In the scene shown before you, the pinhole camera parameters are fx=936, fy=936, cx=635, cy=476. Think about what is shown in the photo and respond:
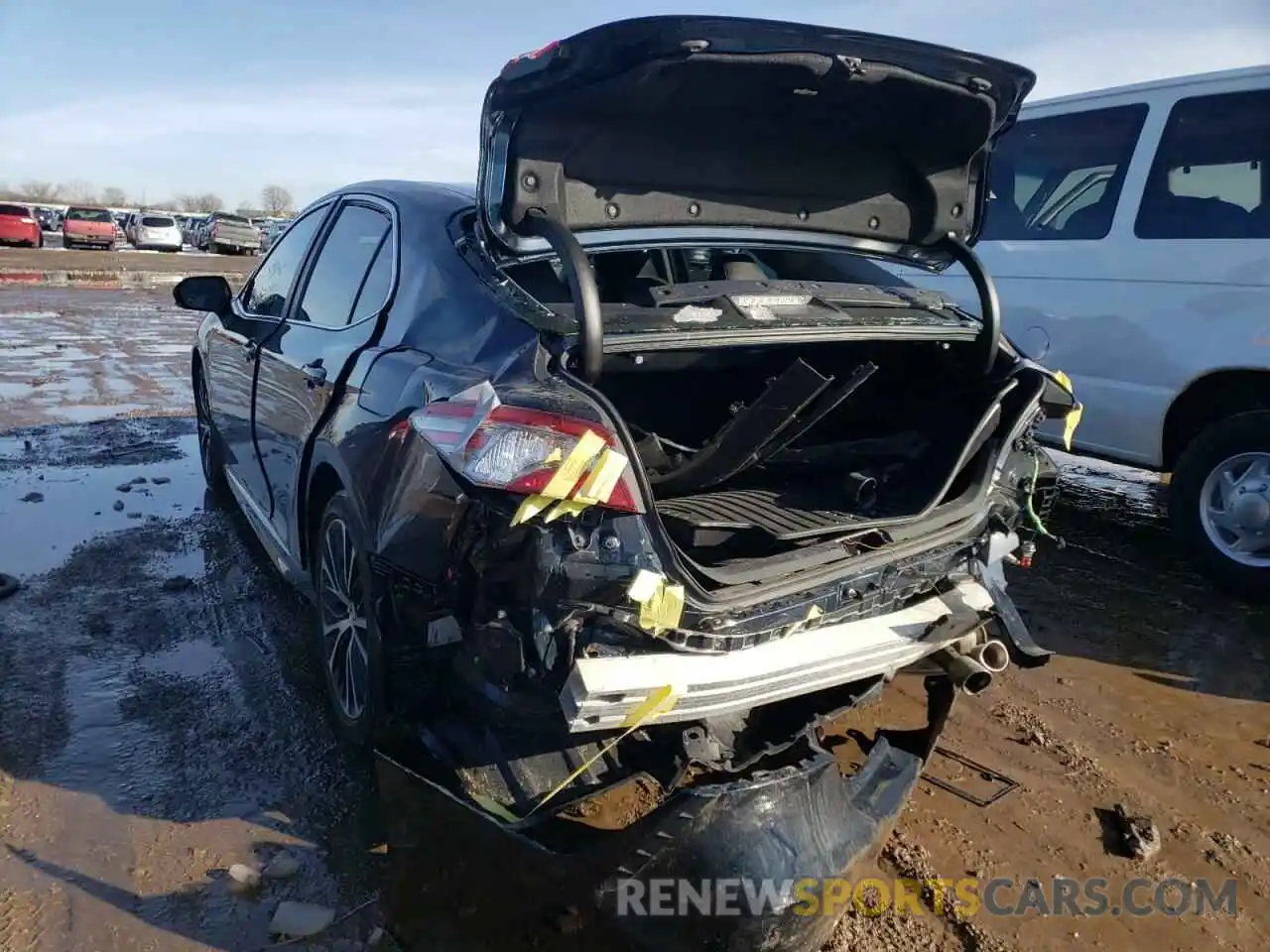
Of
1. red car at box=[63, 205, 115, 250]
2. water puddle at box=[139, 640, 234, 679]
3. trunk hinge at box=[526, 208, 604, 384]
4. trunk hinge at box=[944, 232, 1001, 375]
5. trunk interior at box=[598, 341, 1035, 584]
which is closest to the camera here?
trunk hinge at box=[526, 208, 604, 384]

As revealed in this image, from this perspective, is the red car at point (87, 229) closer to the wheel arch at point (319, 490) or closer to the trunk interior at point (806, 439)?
the wheel arch at point (319, 490)

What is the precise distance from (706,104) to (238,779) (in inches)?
99.7

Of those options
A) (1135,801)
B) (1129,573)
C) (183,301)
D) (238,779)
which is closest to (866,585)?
(1135,801)

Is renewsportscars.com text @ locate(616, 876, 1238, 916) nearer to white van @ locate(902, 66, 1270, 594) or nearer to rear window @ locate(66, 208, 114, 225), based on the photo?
white van @ locate(902, 66, 1270, 594)

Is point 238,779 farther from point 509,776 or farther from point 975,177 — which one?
point 975,177

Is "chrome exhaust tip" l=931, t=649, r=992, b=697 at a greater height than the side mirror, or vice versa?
the side mirror

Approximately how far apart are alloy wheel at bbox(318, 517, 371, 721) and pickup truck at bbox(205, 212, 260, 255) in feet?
114

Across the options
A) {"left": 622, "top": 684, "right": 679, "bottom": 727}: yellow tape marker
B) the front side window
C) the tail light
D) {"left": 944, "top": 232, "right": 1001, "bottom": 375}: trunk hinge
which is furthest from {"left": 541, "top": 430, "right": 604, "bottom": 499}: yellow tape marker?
the front side window

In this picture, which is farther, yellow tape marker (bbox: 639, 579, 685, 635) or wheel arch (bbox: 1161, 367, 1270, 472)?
wheel arch (bbox: 1161, 367, 1270, 472)

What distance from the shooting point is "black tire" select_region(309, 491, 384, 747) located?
8.77 ft

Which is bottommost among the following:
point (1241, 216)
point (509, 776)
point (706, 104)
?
point (509, 776)

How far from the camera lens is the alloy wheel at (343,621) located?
9.53 feet

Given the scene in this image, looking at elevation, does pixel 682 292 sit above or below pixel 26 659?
above

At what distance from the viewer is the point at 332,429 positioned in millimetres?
2994
